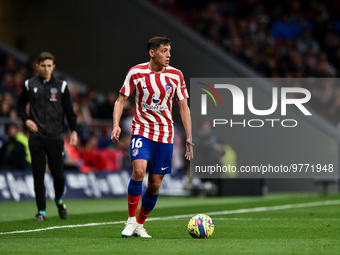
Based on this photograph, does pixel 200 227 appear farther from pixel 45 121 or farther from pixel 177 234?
pixel 45 121

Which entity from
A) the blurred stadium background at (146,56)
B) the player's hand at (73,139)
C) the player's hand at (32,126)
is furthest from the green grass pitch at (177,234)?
the blurred stadium background at (146,56)

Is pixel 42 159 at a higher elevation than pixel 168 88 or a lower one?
lower

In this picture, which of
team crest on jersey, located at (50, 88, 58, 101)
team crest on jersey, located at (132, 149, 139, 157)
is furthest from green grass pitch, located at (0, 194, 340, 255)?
team crest on jersey, located at (50, 88, 58, 101)

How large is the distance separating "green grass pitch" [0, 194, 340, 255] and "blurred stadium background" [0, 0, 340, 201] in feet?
18.2

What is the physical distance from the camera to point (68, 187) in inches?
626

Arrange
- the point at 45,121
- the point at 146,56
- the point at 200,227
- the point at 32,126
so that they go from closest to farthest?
the point at 200,227
the point at 32,126
the point at 45,121
the point at 146,56

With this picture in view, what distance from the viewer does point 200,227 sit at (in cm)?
696

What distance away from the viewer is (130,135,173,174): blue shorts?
281 inches

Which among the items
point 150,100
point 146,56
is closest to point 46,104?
point 150,100

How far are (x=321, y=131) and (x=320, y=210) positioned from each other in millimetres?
8451

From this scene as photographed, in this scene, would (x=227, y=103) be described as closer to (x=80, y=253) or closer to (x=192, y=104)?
(x=192, y=104)

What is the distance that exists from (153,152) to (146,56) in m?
15.0

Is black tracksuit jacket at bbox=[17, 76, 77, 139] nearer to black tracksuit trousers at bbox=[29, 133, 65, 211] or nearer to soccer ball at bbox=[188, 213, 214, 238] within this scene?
black tracksuit trousers at bbox=[29, 133, 65, 211]

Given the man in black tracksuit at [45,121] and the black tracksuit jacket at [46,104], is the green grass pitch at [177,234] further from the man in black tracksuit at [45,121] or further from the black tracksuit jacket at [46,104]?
the black tracksuit jacket at [46,104]
